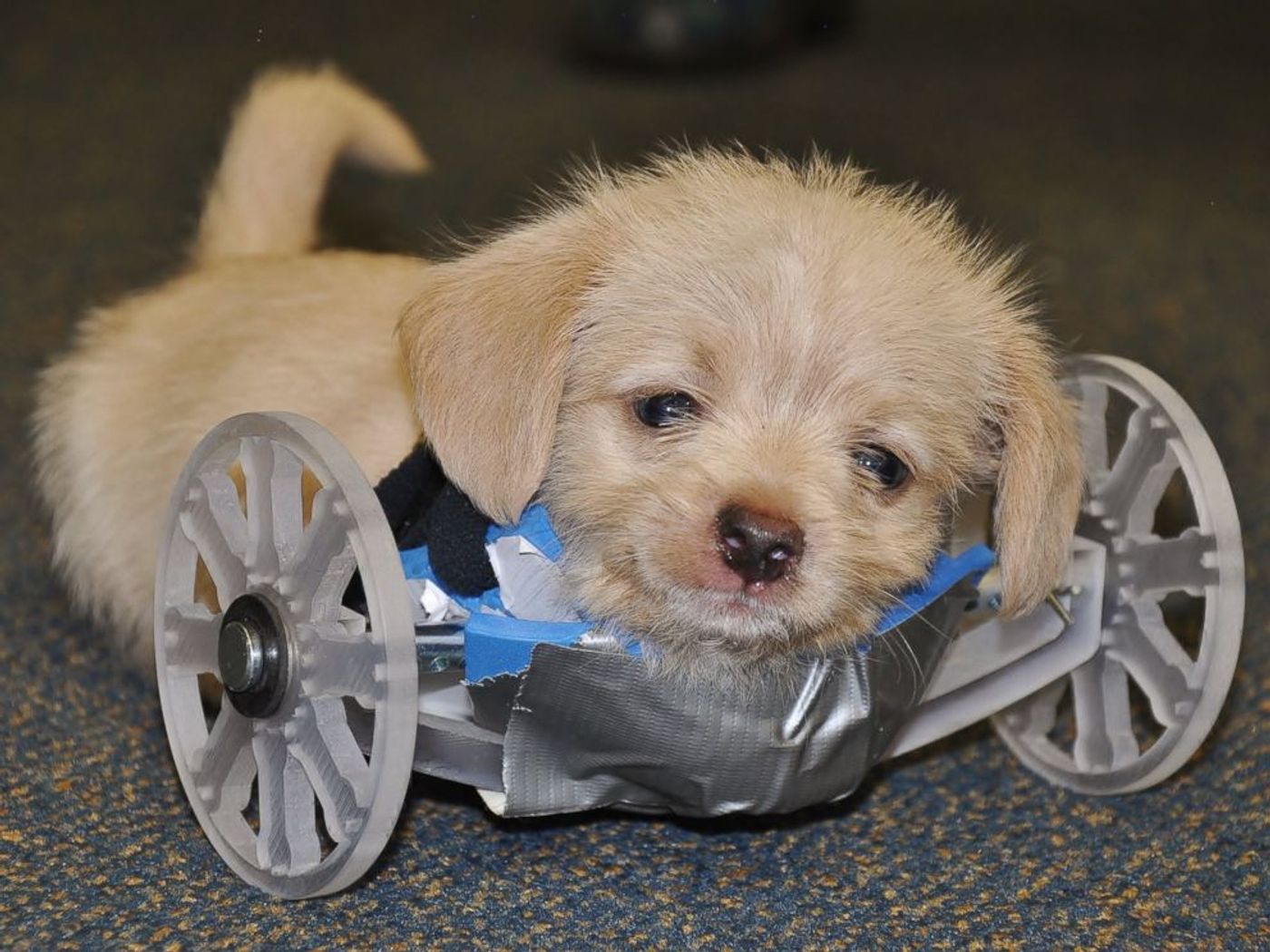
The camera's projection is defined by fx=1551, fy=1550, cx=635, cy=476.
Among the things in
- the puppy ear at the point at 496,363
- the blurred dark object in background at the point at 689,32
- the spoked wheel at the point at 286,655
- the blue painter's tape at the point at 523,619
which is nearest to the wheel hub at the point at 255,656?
the spoked wheel at the point at 286,655

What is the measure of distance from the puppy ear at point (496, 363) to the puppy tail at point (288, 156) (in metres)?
0.94

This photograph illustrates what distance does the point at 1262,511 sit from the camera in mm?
3523

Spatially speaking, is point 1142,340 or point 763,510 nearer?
point 763,510

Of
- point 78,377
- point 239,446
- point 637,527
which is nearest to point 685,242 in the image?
point 637,527

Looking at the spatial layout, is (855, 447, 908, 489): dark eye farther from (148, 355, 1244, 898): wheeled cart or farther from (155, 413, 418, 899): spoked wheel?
(155, 413, 418, 899): spoked wheel

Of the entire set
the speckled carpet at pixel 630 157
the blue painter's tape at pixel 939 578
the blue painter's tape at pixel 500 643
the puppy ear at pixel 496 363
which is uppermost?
the puppy ear at pixel 496 363

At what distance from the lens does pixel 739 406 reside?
6.15 feet

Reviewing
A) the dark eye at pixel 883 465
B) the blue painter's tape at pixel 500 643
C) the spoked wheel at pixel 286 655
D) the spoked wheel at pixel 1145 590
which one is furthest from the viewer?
the spoked wheel at pixel 1145 590

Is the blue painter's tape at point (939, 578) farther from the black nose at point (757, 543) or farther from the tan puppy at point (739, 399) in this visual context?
the black nose at point (757, 543)

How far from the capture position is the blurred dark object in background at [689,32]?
152 inches

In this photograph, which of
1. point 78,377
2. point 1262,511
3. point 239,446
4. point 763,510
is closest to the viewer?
point 763,510

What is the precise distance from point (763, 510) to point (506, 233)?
59 cm

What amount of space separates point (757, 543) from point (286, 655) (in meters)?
0.56

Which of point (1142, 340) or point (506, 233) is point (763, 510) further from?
point (1142, 340)
